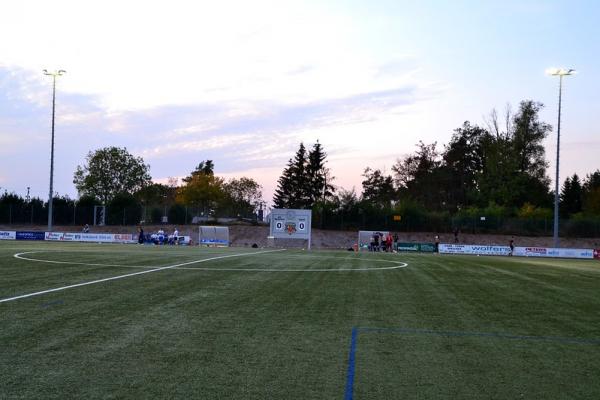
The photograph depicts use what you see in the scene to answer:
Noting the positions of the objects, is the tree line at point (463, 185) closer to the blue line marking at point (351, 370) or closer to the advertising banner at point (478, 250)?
the advertising banner at point (478, 250)

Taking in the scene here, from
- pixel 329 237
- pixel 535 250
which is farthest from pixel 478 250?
pixel 329 237

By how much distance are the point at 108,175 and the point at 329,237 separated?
50.8 m

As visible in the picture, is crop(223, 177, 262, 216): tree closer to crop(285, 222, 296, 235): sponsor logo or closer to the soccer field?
crop(285, 222, 296, 235): sponsor logo

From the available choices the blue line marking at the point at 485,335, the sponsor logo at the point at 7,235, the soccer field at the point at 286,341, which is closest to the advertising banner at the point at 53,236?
the sponsor logo at the point at 7,235

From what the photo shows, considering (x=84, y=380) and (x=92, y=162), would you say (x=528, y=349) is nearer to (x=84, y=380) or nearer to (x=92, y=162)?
(x=84, y=380)

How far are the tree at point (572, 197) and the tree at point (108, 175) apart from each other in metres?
81.9

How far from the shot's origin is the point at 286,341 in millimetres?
6844

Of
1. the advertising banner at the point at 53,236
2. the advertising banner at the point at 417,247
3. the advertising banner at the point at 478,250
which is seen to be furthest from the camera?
the advertising banner at the point at 53,236

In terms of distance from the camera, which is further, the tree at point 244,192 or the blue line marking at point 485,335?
the tree at point 244,192

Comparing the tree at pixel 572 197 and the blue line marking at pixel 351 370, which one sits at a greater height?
the tree at pixel 572 197

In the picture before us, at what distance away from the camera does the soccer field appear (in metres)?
5.13

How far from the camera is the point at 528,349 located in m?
6.79

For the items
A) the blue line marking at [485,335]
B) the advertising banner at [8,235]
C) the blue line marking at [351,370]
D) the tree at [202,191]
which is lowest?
the advertising banner at [8,235]

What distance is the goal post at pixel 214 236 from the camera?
193 feet
